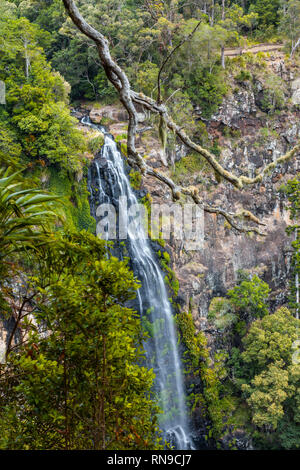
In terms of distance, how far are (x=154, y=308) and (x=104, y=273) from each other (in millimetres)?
10042

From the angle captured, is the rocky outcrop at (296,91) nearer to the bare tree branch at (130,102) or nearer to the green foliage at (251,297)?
the green foliage at (251,297)

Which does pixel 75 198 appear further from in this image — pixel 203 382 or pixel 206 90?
pixel 206 90

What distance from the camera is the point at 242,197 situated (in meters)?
17.2

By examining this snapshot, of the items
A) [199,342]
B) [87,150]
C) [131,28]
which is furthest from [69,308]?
[131,28]

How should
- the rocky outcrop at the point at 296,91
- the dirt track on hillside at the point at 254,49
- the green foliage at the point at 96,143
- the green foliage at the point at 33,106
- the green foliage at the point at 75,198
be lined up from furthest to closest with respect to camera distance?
the dirt track on hillside at the point at 254,49 → the rocky outcrop at the point at 296,91 → the green foliage at the point at 96,143 → the green foliage at the point at 75,198 → the green foliage at the point at 33,106

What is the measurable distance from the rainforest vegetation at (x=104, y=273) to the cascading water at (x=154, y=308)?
428 millimetres

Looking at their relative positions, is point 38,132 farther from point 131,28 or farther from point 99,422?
point 99,422

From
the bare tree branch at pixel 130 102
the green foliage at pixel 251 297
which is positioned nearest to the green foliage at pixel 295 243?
the green foliage at pixel 251 297

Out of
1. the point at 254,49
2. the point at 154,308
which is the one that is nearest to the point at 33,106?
the point at 154,308

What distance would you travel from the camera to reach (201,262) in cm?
1478

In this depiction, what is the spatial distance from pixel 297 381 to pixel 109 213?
8299 millimetres

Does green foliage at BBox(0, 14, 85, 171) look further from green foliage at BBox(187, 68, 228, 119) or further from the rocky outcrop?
the rocky outcrop

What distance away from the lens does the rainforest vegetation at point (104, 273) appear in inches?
72.7

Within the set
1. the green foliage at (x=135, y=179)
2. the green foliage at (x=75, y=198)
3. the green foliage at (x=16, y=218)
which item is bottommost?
the green foliage at (x=16, y=218)
